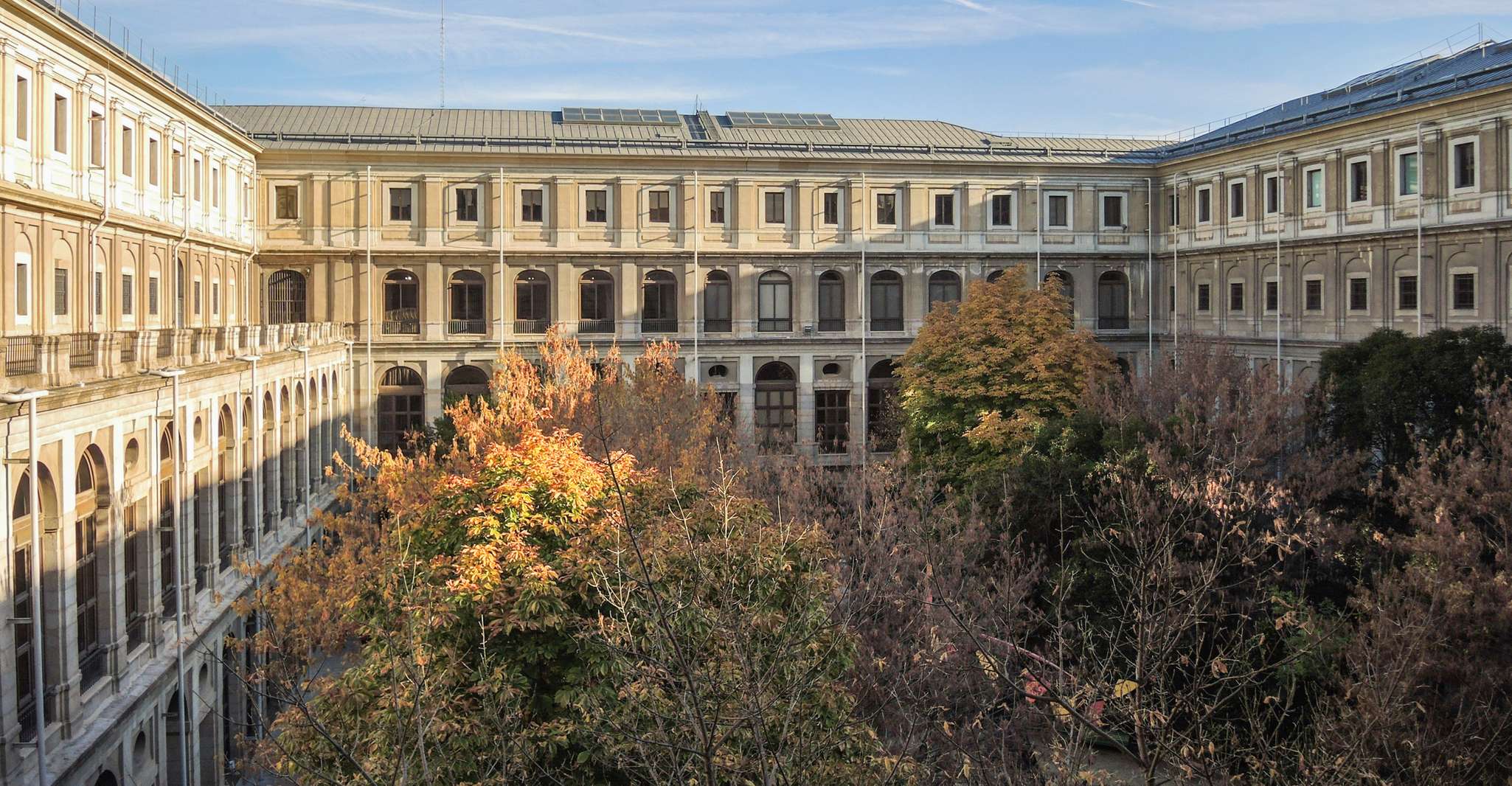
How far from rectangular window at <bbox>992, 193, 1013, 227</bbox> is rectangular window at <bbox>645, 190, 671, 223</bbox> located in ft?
48.0

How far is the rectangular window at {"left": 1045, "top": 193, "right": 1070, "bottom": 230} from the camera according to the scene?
62062mm

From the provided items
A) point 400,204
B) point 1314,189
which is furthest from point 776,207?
point 1314,189

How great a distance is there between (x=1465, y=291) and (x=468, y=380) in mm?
38107

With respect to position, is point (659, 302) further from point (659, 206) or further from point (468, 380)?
point (468, 380)

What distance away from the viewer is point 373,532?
2911 cm

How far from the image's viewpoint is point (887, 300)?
6153 centimetres

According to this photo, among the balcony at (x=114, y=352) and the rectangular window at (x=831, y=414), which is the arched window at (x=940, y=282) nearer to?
the rectangular window at (x=831, y=414)

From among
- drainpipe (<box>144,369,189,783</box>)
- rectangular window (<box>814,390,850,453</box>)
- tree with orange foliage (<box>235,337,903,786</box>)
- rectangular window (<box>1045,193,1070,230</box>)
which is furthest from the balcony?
rectangular window (<box>1045,193,1070,230</box>)

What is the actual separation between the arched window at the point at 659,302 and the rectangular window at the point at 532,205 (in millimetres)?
5303

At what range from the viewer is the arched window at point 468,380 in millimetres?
58188

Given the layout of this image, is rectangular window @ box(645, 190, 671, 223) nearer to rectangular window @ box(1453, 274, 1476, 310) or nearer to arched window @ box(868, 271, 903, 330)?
arched window @ box(868, 271, 903, 330)

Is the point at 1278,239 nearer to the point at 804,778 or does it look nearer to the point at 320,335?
the point at 320,335

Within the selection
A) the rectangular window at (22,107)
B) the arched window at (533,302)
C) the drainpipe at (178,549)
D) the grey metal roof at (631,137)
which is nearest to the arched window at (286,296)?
the grey metal roof at (631,137)

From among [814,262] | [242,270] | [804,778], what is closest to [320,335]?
[242,270]
